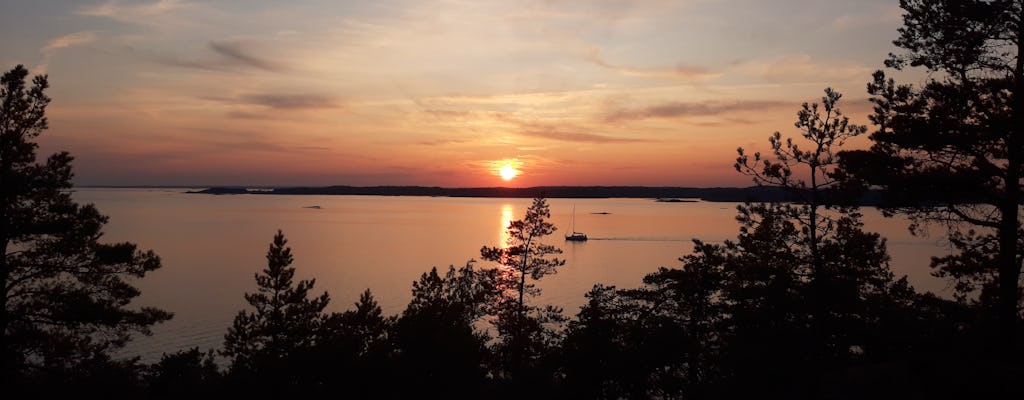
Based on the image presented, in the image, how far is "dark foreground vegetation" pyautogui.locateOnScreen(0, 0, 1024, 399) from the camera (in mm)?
17297

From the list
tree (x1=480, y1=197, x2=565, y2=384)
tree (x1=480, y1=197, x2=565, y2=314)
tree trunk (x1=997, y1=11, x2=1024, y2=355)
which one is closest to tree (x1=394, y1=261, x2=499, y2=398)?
tree (x1=480, y1=197, x2=565, y2=384)

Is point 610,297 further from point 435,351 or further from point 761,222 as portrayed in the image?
Answer: point 435,351

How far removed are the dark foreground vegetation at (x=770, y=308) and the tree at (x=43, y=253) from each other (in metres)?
0.06

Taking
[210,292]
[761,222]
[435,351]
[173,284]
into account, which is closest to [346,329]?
[435,351]

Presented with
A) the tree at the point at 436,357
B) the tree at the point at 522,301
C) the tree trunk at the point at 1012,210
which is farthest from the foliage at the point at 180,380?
the tree trunk at the point at 1012,210

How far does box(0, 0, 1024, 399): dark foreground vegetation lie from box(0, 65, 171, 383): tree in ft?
0.20

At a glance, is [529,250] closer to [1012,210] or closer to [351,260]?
[1012,210]

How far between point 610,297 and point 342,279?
181 feet

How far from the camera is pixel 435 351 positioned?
2470 cm

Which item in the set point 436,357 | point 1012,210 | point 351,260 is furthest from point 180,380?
point 351,260

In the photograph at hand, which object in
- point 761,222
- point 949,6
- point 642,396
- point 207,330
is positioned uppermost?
point 949,6

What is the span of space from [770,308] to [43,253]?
25.4 metres

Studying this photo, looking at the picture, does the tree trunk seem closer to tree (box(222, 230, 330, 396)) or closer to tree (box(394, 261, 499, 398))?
tree (box(394, 261, 499, 398))

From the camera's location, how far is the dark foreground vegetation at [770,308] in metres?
17.3
